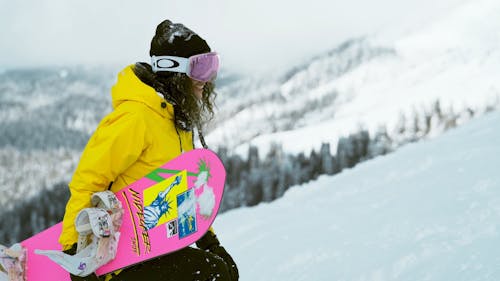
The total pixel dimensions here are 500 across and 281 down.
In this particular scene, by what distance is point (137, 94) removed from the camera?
258 cm

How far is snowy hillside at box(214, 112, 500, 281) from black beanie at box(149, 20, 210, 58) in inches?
94.4

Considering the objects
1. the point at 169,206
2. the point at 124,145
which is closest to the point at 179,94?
the point at 124,145

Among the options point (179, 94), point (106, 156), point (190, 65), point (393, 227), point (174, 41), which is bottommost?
point (393, 227)

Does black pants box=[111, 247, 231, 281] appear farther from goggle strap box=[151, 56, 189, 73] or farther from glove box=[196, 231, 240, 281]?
goggle strap box=[151, 56, 189, 73]

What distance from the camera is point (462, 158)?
8.52m

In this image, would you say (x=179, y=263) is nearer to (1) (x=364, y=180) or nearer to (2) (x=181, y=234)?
(2) (x=181, y=234)

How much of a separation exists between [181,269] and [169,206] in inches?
13.2

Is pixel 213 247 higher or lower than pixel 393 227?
higher

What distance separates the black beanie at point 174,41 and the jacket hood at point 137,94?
236 mm

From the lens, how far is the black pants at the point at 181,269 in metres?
2.63

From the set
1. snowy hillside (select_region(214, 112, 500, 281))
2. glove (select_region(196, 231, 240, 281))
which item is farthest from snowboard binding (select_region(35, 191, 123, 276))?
snowy hillside (select_region(214, 112, 500, 281))

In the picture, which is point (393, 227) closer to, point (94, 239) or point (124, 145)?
point (94, 239)

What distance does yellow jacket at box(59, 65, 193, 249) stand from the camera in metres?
2.45

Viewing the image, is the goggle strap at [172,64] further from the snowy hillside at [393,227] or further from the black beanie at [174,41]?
the snowy hillside at [393,227]
